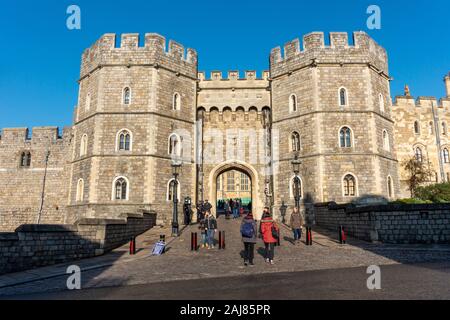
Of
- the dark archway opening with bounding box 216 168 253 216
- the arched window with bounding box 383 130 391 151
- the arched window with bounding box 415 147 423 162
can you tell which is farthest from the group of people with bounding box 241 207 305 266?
the dark archway opening with bounding box 216 168 253 216

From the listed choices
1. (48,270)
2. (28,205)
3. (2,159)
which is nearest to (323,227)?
(48,270)

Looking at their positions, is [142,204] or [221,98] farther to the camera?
[221,98]

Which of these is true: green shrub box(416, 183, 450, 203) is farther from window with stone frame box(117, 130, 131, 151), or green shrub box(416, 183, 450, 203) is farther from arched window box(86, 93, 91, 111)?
arched window box(86, 93, 91, 111)

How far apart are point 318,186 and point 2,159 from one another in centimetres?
2417

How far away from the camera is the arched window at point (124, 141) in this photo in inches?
768

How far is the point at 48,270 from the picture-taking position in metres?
9.58

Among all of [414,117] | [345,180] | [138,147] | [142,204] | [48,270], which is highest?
[414,117]

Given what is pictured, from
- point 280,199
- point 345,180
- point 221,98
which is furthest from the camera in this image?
point 221,98

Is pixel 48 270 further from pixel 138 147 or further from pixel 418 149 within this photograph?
pixel 418 149

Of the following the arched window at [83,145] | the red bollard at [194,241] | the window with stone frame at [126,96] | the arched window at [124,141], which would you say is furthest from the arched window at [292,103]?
the arched window at [83,145]

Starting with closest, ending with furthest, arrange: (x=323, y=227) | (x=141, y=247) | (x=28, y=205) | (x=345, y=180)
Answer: (x=141, y=247)
(x=323, y=227)
(x=345, y=180)
(x=28, y=205)

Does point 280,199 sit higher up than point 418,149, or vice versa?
point 418,149

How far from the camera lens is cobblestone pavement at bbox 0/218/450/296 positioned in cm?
770

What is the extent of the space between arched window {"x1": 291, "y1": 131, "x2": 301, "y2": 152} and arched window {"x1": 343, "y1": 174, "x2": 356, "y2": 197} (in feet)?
11.0
